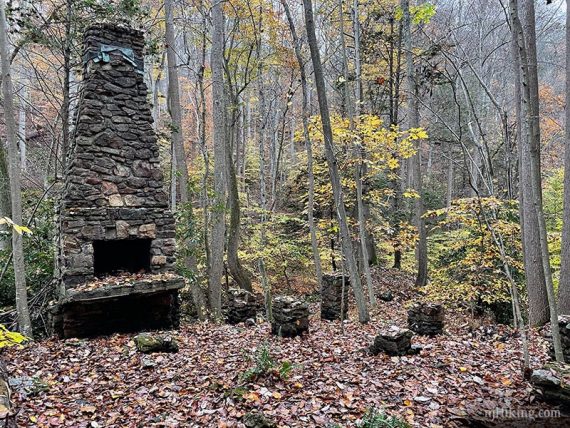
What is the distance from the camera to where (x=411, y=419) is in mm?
3098

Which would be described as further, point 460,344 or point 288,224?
point 288,224

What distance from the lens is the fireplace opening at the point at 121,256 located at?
269 inches

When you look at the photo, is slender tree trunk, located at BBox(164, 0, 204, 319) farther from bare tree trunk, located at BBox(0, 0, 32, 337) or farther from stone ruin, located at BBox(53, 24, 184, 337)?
bare tree trunk, located at BBox(0, 0, 32, 337)

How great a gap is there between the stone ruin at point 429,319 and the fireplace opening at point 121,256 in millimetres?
4811

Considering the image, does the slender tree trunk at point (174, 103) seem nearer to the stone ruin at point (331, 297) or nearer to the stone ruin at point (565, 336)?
the stone ruin at point (331, 297)

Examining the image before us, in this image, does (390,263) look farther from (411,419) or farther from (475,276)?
(411,419)

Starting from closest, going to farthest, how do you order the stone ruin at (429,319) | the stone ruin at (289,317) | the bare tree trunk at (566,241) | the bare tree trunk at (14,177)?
1. the bare tree trunk at (566,241)
2. the bare tree trunk at (14,177)
3. the stone ruin at (289,317)
4. the stone ruin at (429,319)

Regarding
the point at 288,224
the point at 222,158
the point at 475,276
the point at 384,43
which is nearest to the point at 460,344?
the point at 475,276

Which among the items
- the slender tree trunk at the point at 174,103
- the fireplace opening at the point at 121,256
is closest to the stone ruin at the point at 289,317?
the fireplace opening at the point at 121,256

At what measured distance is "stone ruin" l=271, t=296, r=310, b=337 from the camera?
19.5 feet

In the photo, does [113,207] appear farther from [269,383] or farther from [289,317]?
[269,383]

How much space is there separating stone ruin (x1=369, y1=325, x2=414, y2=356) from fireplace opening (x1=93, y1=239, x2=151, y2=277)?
165 inches

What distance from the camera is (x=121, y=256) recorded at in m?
7.22

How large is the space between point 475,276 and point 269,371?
498 centimetres
